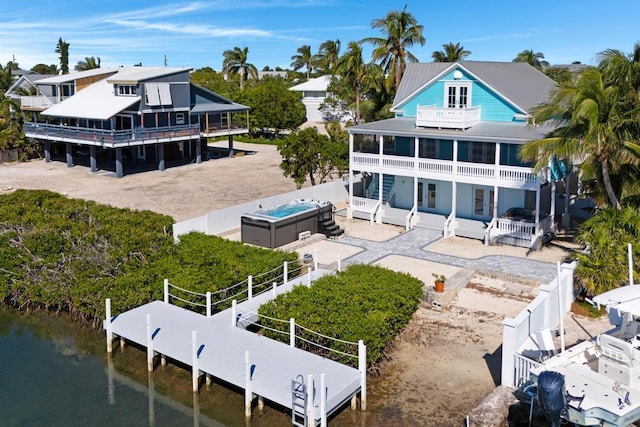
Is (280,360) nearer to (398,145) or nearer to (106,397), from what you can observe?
(106,397)

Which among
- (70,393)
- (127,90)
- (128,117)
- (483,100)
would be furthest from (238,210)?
(127,90)

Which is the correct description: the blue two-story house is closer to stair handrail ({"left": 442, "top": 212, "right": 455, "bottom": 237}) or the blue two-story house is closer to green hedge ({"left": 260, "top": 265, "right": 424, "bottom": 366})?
stair handrail ({"left": 442, "top": 212, "right": 455, "bottom": 237})

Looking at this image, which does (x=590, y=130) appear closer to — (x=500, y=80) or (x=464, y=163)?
(x=464, y=163)

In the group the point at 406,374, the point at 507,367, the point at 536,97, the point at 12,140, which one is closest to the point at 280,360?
the point at 406,374

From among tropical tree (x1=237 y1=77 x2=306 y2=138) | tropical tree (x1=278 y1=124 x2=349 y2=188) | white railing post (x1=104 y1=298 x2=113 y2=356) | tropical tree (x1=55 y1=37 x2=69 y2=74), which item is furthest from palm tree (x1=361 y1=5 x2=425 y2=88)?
tropical tree (x1=55 y1=37 x2=69 y2=74)

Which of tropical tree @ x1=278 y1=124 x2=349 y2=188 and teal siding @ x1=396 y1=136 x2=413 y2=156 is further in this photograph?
tropical tree @ x1=278 y1=124 x2=349 y2=188

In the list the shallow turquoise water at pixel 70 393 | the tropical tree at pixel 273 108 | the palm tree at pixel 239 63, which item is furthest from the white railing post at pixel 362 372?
the palm tree at pixel 239 63
